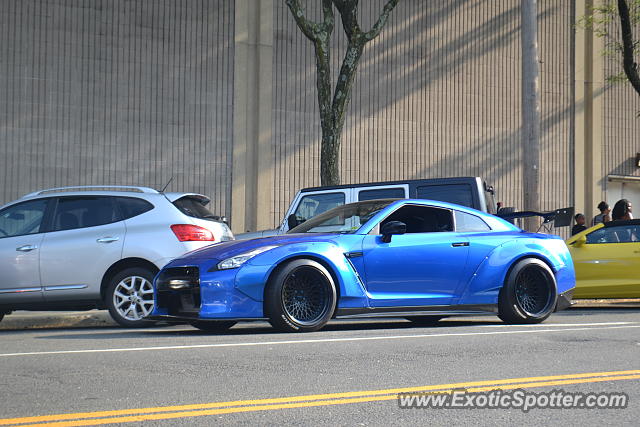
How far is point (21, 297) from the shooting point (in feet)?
38.3

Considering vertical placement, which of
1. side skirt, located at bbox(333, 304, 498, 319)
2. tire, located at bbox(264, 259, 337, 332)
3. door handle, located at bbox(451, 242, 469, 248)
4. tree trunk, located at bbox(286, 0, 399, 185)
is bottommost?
side skirt, located at bbox(333, 304, 498, 319)

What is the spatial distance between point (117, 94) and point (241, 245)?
13146 millimetres

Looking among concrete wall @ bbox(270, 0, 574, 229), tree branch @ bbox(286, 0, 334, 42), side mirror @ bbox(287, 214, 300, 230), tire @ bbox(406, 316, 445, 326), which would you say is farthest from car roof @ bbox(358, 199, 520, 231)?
concrete wall @ bbox(270, 0, 574, 229)

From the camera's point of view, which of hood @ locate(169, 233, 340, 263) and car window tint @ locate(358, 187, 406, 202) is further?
car window tint @ locate(358, 187, 406, 202)

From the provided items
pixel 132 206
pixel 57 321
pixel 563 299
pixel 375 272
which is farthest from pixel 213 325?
pixel 563 299

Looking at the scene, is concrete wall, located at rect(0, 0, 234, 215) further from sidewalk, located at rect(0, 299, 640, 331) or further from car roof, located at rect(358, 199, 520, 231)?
car roof, located at rect(358, 199, 520, 231)

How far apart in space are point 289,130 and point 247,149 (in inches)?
45.2

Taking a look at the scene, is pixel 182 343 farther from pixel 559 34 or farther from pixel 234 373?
pixel 559 34

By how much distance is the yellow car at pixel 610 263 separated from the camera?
15297 mm

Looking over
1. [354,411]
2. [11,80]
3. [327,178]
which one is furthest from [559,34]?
[354,411]

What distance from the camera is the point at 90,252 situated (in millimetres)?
11648

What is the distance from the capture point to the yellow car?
1530 cm

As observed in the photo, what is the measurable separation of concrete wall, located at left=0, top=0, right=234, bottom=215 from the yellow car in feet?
33.0

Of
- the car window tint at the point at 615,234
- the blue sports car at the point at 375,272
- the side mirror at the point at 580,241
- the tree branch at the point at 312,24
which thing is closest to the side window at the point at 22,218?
the blue sports car at the point at 375,272
